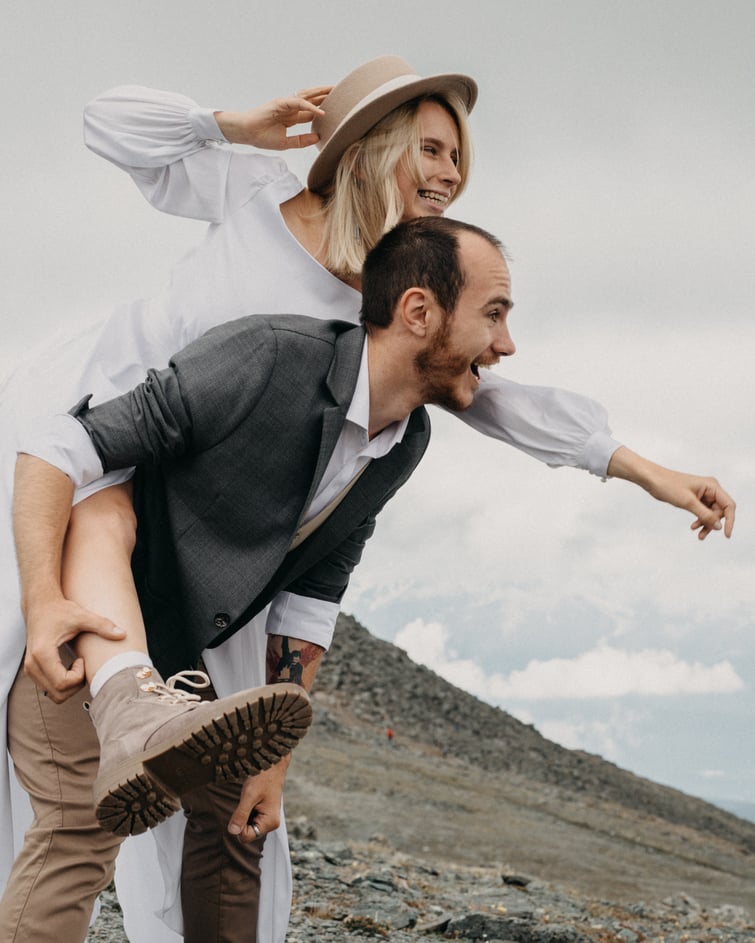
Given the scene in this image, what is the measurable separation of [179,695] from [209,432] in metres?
0.75

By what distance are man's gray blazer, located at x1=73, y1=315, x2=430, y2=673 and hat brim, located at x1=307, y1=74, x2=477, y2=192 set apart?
809mm

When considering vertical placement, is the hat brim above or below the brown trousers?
above

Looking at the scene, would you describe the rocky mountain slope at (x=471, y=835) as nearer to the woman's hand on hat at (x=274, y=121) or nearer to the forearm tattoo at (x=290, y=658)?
the forearm tattoo at (x=290, y=658)

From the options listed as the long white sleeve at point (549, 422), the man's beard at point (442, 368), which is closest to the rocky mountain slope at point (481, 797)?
the long white sleeve at point (549, 422)

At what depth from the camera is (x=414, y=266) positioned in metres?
3.24

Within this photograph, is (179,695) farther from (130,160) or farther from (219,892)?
(130,160)

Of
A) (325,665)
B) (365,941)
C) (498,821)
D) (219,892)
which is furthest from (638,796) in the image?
(219,892)

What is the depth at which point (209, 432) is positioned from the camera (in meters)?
3.08

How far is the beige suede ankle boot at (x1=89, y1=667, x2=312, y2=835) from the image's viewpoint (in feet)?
8.02

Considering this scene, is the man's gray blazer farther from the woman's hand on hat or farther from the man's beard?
the woman's hand on hat

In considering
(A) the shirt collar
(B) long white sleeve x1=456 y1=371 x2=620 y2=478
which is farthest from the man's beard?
(B) long white sleeve x1=456 y1=371 x2=620 y2=478

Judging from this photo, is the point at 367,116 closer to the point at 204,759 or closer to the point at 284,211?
the point at 284,211

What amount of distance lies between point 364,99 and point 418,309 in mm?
1029

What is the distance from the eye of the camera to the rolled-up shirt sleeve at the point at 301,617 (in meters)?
3.74
